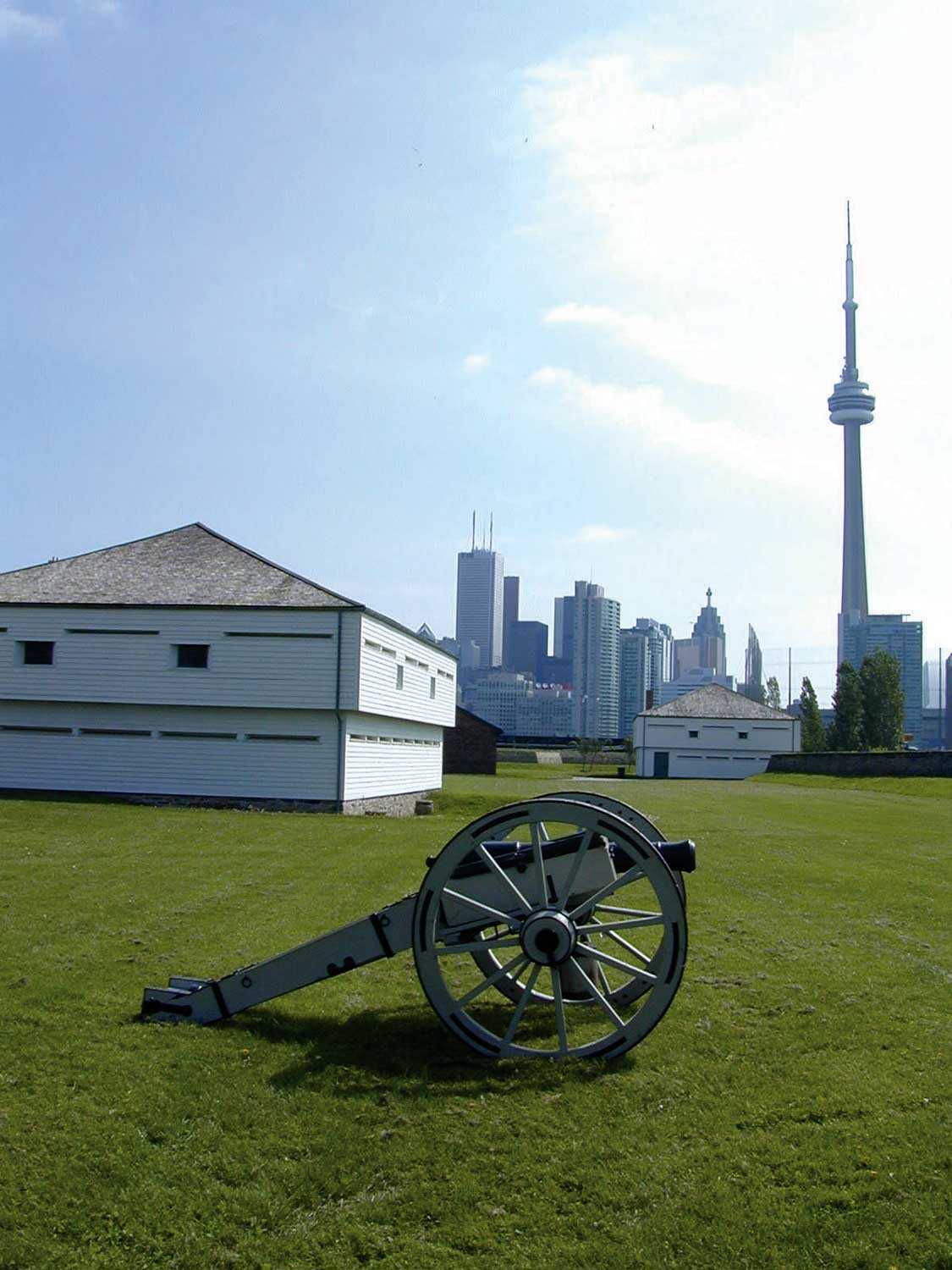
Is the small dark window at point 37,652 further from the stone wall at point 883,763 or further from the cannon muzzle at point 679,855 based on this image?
the stone wall at point 883,763

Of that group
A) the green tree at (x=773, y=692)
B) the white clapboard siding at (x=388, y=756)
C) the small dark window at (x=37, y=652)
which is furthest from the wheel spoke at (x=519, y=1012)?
the green tree at (x=773, y=692)

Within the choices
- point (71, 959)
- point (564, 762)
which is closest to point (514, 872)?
point (71, 959)

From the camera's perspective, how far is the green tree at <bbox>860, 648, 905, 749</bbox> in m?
77.9

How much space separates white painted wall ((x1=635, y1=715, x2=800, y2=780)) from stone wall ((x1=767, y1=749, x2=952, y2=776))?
375 inches

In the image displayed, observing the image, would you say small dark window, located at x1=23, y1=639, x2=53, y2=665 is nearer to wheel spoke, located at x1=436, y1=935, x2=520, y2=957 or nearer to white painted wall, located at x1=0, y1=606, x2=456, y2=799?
white painted wall, located at x1=0, y1=606, x2=456, y2=799

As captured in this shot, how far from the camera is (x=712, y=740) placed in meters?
69.0

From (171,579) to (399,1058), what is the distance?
987 inches

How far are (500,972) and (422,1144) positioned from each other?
1100 mm

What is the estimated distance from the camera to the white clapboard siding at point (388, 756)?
28.9 m

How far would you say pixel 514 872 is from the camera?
6.89 m

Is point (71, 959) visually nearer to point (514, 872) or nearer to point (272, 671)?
point (514, 872)

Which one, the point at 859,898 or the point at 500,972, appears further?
the point at 859,898

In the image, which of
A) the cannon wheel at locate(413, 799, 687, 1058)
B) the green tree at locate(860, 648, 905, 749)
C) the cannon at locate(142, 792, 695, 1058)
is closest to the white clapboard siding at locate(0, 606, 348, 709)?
the cannon at locate(142, 792, 695, 1058)

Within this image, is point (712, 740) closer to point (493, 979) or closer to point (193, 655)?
point (193, 655)
